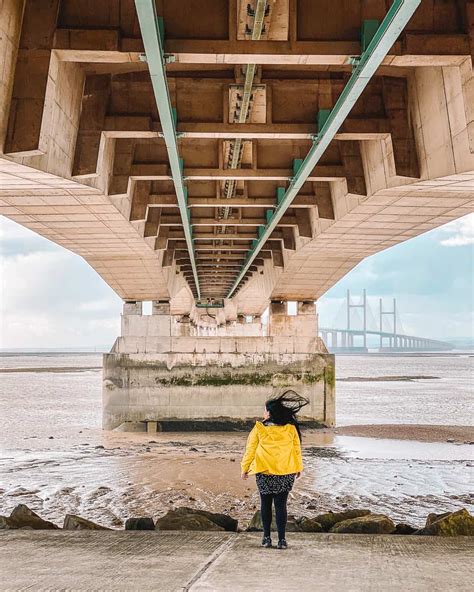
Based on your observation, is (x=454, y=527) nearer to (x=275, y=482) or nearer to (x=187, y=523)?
(x=275, y=482)

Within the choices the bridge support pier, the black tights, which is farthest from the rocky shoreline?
the bridge support pier

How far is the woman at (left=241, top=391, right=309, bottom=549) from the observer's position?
6.42m

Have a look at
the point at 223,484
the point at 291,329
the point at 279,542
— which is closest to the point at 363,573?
the point at 279,542

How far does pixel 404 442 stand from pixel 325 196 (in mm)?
12361

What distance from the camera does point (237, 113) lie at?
10.4 m

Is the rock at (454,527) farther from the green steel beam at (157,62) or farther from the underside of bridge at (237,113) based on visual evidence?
the green steel beam at (157,62)

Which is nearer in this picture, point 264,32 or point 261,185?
point 264,32

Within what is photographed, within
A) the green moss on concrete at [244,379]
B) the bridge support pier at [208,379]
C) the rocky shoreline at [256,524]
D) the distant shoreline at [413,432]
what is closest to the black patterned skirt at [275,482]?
the rocky shoreline at [256,524]

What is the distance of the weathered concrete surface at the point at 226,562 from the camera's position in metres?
5.21

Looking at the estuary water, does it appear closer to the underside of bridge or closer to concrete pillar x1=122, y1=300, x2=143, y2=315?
concrete pillar x1=122, y1=300, x2=143, y2=315

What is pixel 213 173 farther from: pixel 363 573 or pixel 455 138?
pixel 363 573

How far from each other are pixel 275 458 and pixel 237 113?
5.60 m

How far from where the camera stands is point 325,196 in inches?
595

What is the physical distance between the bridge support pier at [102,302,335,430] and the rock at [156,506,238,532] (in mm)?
18552
